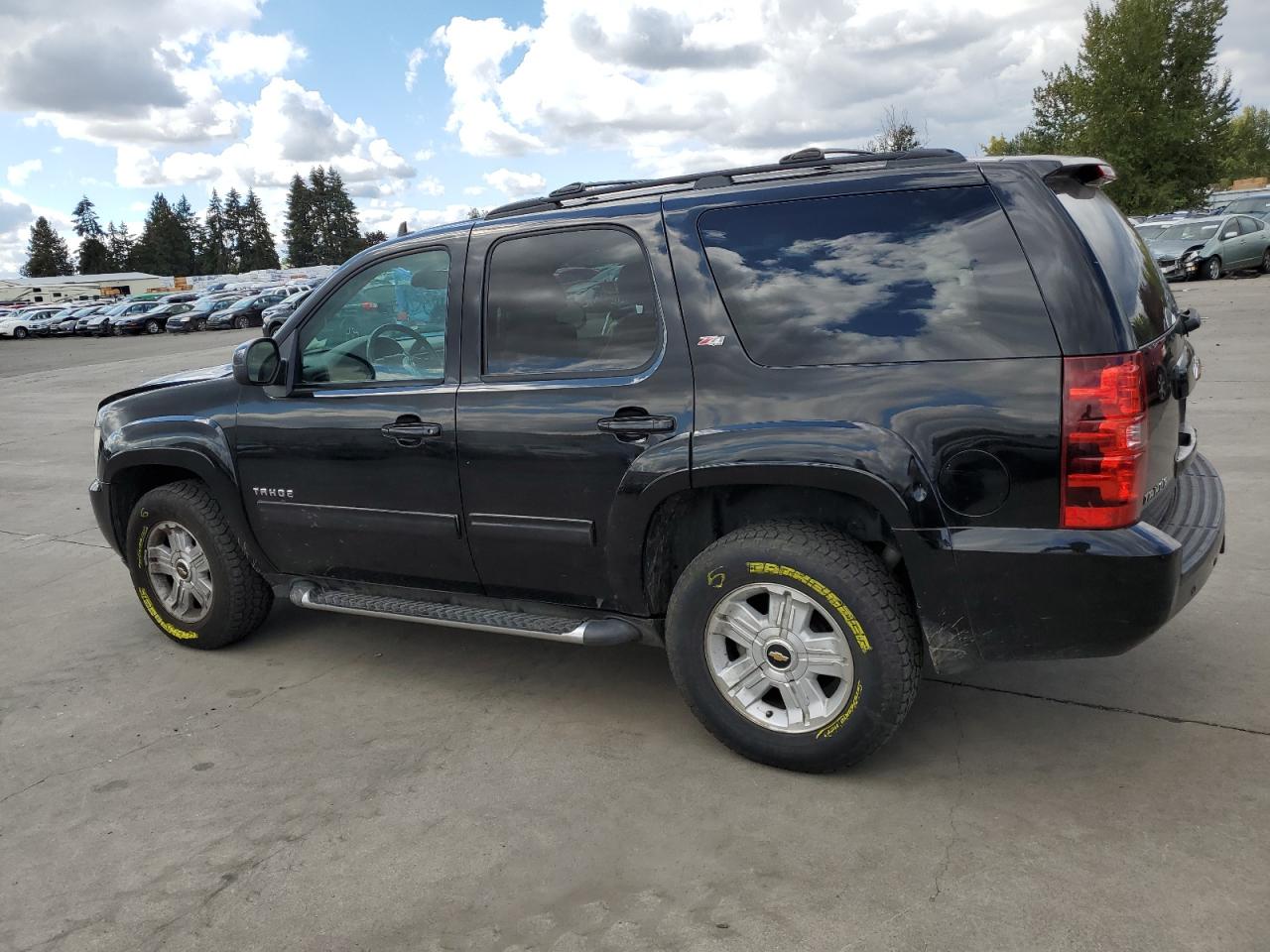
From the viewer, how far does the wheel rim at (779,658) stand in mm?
3285

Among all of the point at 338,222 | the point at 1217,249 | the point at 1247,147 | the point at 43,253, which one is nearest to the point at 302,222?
the point at 338,222

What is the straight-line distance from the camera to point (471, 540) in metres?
3.90

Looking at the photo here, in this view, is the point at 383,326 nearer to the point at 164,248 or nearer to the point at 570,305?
the point at 570,305

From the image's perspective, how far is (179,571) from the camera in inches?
192

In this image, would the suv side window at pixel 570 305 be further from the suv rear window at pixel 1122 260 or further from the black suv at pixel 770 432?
the suv rear window at pixel 1122 260

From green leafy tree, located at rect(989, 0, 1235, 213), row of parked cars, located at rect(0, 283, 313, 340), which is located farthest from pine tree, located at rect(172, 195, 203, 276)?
green leafy tree, located at rect(989, 0, 1235, 213)

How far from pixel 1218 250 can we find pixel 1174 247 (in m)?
0.90

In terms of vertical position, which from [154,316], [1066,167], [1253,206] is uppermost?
[1253,206]

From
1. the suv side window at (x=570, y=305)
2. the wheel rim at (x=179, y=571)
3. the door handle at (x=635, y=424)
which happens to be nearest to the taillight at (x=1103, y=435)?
the door handle at (x=635, y=424)

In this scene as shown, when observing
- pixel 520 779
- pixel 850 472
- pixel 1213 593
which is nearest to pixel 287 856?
pixel 520 779

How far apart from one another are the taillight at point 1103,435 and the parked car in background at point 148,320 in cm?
4612

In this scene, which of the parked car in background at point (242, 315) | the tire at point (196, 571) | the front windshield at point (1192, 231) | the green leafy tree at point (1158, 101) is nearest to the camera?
the tire at point (196, 571)

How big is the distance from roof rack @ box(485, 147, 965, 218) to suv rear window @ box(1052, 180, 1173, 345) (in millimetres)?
383

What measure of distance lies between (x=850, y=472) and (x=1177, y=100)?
41.9 meters
